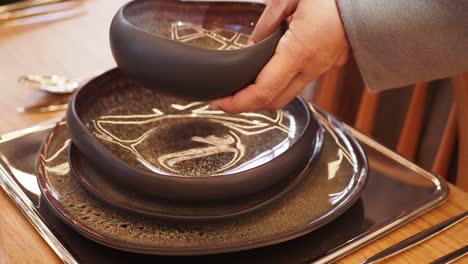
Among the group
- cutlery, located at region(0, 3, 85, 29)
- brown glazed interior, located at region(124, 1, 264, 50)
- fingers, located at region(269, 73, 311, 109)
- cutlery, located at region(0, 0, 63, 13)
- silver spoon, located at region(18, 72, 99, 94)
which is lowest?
silver spoon, located at region(18, 72, 99, 94)

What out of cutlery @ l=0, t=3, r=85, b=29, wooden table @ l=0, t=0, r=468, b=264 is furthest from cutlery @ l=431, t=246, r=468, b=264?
cutlery @ l=0, t=3, r=85, b=29

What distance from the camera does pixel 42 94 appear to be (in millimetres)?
723

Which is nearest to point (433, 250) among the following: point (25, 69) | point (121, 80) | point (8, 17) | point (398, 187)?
point (398, 187)

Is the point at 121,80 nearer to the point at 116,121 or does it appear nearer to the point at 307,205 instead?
the point at 116,121

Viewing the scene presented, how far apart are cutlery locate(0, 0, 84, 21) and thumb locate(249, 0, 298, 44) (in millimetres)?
449

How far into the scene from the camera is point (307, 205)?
522mm

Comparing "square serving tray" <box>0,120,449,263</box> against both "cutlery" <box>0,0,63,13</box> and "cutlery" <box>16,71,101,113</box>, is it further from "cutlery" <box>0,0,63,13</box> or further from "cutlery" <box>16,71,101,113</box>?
"cutlery" <box>0,0,63,13</box>

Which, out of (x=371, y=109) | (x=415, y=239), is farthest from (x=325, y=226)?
(x=371, y=109)

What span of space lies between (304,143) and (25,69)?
402mm

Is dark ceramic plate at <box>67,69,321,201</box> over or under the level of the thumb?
under

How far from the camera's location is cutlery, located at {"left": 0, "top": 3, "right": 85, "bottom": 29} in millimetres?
886

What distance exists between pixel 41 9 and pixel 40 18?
3cm

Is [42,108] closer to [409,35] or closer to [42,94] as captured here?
[42,94]

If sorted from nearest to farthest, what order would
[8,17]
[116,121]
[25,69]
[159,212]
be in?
[159,212] → [116,121] → [25,69] → [8,17]
